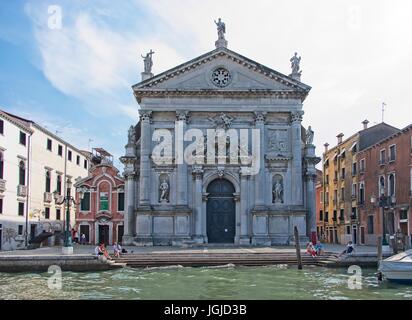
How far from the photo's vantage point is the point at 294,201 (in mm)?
39062

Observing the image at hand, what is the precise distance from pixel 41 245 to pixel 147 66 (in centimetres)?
1655

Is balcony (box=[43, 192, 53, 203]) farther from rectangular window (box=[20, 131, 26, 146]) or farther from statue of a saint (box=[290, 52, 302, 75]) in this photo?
statue of a saint (box=[290, 52, 302, 75])

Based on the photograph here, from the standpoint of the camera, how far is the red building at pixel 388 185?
39812 millimetres

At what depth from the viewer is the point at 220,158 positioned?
38.8m

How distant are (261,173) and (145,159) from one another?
8.41m

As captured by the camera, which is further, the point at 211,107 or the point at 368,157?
the point at 368,157

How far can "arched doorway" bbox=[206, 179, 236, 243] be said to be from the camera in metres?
39.2

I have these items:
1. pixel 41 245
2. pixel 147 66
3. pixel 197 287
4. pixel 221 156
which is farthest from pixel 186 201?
pixel 197 287

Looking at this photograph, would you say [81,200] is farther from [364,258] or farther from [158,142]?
[364,258]

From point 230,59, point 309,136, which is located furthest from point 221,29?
point 309,136
